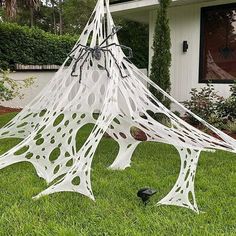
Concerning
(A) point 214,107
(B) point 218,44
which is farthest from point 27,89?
(A) point 214,107

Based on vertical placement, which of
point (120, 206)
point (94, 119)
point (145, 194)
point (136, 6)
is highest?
point (136, 6)

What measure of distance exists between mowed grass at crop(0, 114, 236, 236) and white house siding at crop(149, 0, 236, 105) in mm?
3806

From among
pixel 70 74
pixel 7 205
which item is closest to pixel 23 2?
pixel 70 74

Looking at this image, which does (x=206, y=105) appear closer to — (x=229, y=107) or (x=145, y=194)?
(x=229, y=107)

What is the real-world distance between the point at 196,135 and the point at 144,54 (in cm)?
1132

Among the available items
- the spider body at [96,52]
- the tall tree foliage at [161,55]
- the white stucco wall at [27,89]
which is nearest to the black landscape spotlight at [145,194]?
the spider body at [96,52]

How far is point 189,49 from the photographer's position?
314 inches

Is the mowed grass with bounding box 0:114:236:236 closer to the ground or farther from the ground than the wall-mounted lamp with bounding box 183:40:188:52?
closer to the ground

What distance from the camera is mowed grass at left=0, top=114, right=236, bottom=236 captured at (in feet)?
8.63

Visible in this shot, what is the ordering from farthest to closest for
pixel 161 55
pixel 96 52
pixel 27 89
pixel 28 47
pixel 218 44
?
1. pixel 28 47
2. pixel 27 89
3. pixel 218 44
4. pixel 161 55
5. pixel 96 52

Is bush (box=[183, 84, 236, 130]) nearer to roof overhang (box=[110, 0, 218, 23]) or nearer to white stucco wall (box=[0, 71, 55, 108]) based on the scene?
roof overhang (box=[110, 0, 218, 23])

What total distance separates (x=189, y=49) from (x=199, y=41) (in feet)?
0.97

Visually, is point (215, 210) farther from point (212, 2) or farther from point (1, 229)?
point (212, 2)

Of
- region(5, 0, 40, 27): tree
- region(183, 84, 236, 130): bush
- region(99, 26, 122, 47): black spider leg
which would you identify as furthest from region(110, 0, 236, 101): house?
region(99, 26, 122, 47): black spider leg
